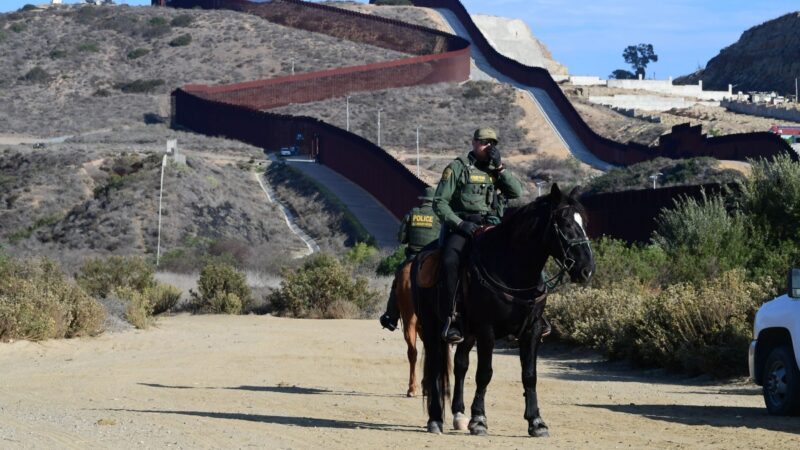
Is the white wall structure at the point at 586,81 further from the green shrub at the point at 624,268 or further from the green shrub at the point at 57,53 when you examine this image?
the green shrub at the point at 624,268

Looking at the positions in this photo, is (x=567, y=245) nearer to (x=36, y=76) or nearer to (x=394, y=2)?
(x=36, y=76)

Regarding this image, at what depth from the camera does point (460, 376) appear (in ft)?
45.5

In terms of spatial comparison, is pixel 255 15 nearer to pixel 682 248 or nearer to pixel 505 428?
pixel 682 248

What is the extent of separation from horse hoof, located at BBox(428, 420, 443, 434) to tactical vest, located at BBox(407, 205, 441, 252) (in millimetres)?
4284

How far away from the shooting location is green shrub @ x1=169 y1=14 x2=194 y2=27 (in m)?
144

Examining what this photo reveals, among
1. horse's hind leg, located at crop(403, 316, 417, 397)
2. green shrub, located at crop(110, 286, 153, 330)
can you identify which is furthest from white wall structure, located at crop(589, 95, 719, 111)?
horse's hind leg, located at crop(403, 316, 417, 397)

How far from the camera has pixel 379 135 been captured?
101m

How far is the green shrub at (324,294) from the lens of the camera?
3719 centimetres

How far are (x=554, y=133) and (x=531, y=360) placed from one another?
91.2m

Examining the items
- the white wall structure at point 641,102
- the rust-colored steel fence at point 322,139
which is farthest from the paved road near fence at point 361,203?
the white wall structure at point 641,102

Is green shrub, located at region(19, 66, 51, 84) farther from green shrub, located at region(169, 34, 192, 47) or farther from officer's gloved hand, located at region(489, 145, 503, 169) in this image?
officer's gloved hand, located at region(489, 145, 503, 169)

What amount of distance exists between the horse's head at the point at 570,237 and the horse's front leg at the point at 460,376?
1.26 meters

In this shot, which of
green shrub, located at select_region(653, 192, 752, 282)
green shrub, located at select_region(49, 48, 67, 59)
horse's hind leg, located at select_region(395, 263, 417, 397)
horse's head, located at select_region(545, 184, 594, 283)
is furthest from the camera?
green shrub, located at select_region(49, 48, 67, 59)

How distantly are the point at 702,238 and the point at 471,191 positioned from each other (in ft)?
64.4
